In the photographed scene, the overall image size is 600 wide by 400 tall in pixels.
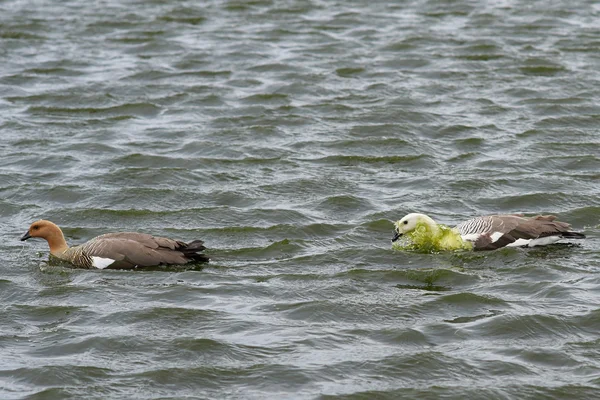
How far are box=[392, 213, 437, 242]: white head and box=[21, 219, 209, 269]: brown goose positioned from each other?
2085 mm

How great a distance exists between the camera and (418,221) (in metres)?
12.8

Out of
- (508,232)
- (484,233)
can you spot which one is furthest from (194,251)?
(508,232)

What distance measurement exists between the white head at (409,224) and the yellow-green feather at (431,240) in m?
0.03

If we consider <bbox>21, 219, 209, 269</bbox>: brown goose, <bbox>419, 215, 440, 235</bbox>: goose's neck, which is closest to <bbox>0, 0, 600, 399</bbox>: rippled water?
<bbox>21, 219, 209, 269</bbox>: brown goose

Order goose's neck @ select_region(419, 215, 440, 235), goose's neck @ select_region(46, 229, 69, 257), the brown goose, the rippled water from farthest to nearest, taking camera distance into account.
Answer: goose's neck @ select_region(46, 229, 69, 257) < goose's neck @ select_region(419, 215, 440, 235) < the brown goose < the rippled water

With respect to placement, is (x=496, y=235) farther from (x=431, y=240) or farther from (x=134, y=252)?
(x=134, y=252)

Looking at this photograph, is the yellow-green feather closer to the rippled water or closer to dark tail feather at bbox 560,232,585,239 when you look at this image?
the rippled water

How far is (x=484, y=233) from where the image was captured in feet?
41.5

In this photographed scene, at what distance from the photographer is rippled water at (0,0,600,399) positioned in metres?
9.95

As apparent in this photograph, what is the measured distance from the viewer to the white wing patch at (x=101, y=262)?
12.3 metres

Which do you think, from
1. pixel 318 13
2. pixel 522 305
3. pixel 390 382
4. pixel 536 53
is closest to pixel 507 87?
pixel 536 53

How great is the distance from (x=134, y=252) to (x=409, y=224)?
9.63 ft

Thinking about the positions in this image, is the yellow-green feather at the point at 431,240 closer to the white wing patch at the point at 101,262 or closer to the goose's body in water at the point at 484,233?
the goose's body in water at the point at 484,233

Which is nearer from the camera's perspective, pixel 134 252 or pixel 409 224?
pixel 134 252
